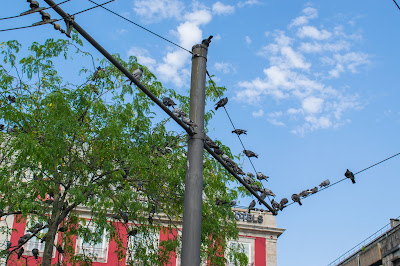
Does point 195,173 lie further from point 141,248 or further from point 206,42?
point 141,248

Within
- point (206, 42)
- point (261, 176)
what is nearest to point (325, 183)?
point (261, 176)

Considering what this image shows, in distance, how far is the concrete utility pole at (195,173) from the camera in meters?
6.05

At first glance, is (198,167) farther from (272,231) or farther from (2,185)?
(272,231)

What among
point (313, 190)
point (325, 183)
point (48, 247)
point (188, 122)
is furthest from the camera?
point (48, 247)

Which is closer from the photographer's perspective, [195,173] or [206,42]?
[195,173]

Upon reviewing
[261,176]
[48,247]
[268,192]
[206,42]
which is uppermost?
[206,42]

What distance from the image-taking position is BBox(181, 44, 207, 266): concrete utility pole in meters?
6.05

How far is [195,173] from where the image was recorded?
253 inches

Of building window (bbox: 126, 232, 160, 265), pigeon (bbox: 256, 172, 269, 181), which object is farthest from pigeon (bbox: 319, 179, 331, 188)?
building window (bbox: 126, 232, 160, 265)

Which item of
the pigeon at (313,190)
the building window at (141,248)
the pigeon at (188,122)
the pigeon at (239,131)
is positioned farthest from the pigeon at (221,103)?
the building window at (141,248)

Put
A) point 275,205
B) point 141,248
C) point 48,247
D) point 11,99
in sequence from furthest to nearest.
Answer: point 141,248 < point 11,99 < point 48,247 < point 275,205

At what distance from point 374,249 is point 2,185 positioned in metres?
21.6

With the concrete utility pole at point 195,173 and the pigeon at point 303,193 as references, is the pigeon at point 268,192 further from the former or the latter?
the concrete utility pole at point 195,173

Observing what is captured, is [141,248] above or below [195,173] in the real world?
below
